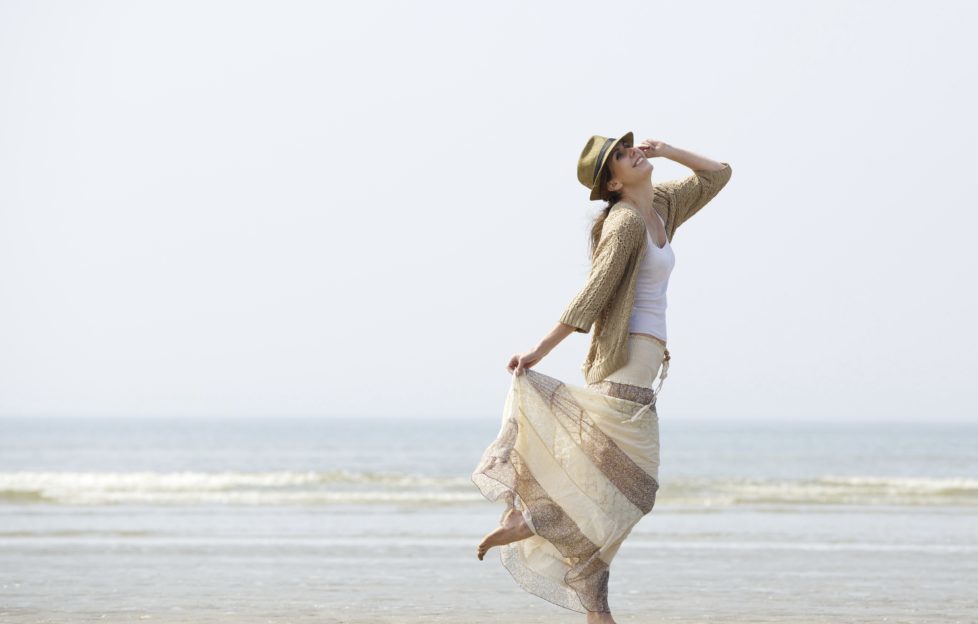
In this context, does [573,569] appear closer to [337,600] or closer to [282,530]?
[337,600]

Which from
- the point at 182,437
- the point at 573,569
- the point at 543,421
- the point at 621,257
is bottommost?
the point at 182,437

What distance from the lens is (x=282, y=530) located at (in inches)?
451

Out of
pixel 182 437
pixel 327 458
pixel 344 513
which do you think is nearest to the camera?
pixel 344 513

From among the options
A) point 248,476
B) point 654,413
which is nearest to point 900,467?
point 248,476

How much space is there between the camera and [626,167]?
164 inches

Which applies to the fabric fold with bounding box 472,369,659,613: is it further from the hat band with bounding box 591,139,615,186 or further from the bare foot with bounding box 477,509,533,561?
the hat band with bounding box 591,139,615,186

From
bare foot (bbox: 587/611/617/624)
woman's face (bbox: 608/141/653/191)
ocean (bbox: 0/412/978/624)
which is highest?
woman's face (bbox: 608/141/653/191)

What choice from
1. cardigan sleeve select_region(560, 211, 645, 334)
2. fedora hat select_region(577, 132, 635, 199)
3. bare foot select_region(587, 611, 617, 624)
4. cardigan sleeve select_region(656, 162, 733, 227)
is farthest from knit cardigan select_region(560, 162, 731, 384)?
bare foot select_region(587, 611, 617, 624)

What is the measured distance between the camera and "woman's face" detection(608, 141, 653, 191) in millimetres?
4156

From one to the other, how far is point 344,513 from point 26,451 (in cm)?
2901

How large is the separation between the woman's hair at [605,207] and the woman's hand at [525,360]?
0.41 meters

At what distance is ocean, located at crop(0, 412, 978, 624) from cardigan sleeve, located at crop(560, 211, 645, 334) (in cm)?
285

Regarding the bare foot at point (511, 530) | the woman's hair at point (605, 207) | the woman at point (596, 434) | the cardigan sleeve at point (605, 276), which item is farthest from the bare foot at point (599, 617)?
the woman's hair at point (605, 207)

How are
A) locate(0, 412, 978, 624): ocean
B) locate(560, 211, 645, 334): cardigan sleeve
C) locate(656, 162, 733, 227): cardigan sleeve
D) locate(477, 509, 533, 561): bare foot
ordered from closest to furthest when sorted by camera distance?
locate(560, 211, 645, 334): cardigan sleeve
locate(477, 509, 533, 561): bare foot
locate(656, 162, 733, 227): cardigan sleeve
locate(0, 412, 978, 624): ocean
